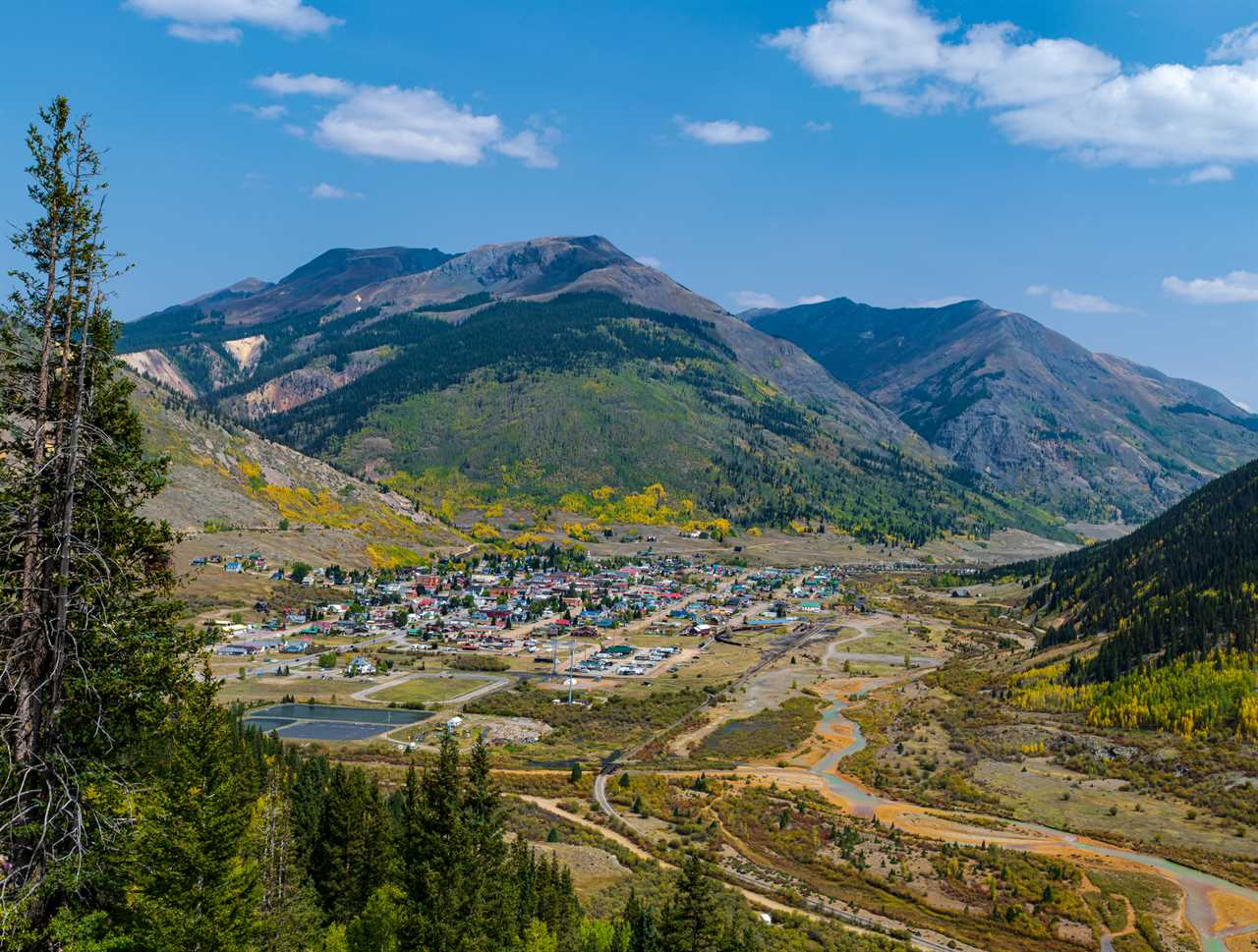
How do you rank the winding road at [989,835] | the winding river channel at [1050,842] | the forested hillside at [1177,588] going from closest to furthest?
the winding river channel at [1050,842] → the winding road at [989,835] → the forested hillside at [1177,588]

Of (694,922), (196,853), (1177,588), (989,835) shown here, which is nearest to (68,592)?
(196,853)

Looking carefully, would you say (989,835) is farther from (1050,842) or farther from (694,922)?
(694,922)

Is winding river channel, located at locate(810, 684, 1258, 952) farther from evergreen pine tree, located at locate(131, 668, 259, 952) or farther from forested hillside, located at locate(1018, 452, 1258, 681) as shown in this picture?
evergreen pine tree, located at locate(131, 668, 259, 952)

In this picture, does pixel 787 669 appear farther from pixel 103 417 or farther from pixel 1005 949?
pixel 103 417

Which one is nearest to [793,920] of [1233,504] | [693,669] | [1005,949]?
[1005,949]

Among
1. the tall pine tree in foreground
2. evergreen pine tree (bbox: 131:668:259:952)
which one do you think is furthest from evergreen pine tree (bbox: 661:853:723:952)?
the tall pine tree in foreground

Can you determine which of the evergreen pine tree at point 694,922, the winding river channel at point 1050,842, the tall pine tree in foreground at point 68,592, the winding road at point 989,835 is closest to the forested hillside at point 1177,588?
the winding road at point 989,835

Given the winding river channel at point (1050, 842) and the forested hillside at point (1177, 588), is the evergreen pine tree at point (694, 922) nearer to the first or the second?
the winding river channel at point (1050, 842)
